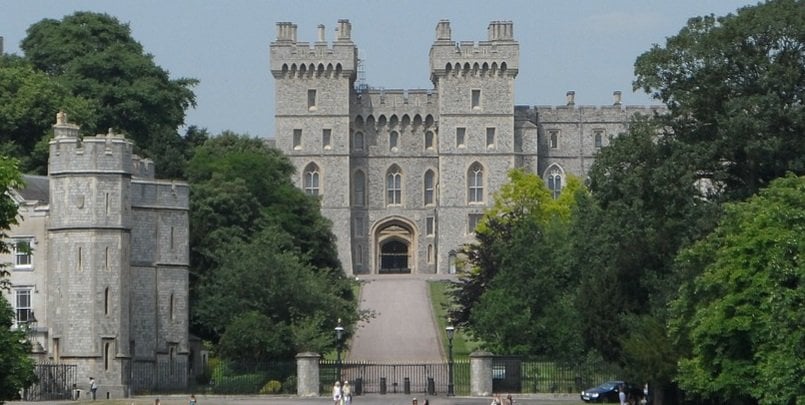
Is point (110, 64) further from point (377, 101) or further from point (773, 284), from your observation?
point (773, 284)

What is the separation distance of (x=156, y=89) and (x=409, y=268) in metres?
36.2

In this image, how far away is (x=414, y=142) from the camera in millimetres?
116688

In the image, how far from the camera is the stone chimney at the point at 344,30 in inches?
4569

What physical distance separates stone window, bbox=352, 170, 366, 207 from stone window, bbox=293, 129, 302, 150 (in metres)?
4.33

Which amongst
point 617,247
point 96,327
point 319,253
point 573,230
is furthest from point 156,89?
point 617,247

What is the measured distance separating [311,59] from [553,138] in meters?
14.6

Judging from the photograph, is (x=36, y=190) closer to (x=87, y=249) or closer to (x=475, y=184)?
(x=87, y=249)

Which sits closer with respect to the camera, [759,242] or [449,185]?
[759,242]

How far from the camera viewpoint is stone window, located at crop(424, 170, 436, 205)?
4582 inches

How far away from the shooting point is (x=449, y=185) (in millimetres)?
113312

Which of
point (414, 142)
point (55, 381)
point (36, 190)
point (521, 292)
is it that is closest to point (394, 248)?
point (414, 142)

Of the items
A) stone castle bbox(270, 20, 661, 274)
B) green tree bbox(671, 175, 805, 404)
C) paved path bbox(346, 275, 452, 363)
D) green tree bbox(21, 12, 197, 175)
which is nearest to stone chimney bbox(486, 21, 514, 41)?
stone castle bbox(270, 20, 661, 274)

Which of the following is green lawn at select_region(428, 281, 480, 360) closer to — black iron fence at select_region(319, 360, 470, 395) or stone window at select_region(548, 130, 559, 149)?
black iron fence at select_region(319, 360, 470, 395)

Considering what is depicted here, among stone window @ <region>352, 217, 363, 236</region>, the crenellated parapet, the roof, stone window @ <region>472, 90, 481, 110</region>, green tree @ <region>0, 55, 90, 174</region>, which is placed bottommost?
the roof
